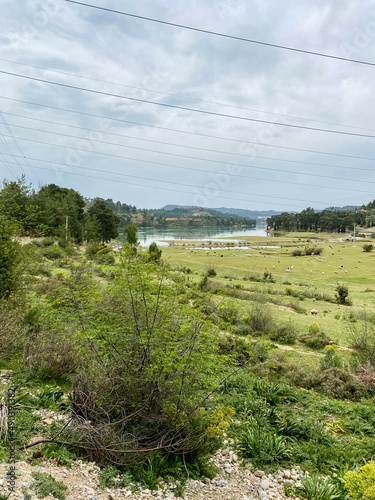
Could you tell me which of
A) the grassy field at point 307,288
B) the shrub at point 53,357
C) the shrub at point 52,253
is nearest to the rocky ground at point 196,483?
the grassy field at point 307,288

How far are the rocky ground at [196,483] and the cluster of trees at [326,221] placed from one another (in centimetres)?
12462

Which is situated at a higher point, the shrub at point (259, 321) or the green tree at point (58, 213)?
the green tree at point (58, 213)

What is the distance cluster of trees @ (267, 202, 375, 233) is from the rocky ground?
125 meters

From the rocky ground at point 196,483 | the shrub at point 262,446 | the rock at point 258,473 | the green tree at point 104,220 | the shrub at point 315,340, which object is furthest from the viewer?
the green tree at point 104,220

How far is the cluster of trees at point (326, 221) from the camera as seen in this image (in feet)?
417

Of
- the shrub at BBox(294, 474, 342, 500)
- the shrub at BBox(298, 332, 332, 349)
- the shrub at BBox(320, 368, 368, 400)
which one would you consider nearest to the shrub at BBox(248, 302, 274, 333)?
the shrub at BBox(298, 332, 332, 349)

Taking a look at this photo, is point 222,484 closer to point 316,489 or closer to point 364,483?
point 316,489

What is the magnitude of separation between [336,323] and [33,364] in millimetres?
16566

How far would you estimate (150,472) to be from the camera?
4.66m

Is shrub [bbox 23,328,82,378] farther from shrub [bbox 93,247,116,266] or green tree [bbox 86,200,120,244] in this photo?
green tree [bbox 86,200,120,244]

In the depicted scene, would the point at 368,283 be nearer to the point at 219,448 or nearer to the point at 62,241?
the point at 62,241

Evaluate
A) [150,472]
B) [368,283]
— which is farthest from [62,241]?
[368,283]

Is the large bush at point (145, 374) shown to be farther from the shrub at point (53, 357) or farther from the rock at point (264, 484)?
Answer: the shrub at point (53, 357)

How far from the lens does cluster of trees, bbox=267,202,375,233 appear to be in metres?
127
